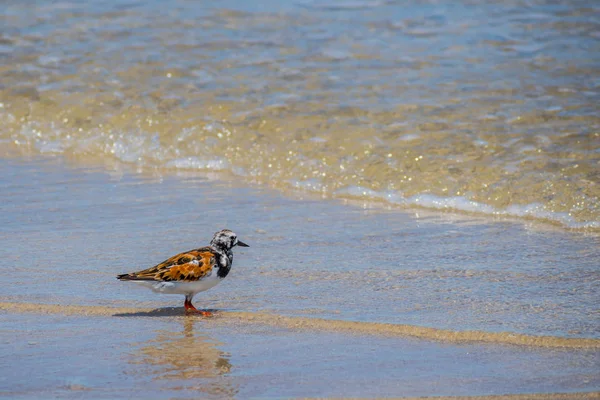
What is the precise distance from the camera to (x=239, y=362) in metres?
4.75

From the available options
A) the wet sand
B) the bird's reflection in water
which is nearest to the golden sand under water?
the wet sand

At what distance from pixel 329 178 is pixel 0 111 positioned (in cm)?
456

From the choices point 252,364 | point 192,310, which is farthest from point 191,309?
point 252,364

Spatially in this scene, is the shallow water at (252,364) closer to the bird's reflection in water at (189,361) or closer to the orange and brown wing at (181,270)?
the bird's reflection in water at (189,361)

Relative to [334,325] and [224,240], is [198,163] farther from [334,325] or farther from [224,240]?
[334,325]

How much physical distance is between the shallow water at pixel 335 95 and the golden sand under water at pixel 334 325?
2.52 meters

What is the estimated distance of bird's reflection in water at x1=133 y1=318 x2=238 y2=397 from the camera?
4.45 m

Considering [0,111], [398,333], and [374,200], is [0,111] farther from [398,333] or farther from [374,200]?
[398,333]

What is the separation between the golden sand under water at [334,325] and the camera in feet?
16.1

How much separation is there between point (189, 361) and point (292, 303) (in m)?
1.02

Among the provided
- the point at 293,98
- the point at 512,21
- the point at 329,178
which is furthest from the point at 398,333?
the point at 512,21

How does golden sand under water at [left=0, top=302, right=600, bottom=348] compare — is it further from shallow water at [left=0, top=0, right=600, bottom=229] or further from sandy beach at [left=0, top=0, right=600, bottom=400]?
shallow water at [left=0, top=0, right=600, bottom=229]

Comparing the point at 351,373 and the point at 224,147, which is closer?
the point at 351,373

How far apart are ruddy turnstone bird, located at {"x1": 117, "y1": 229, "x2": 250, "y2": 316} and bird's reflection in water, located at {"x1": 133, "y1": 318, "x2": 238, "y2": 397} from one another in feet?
1.08
